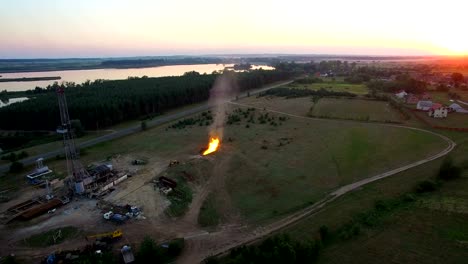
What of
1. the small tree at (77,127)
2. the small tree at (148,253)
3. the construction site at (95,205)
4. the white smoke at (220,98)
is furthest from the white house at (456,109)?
the small tree at (77,127)

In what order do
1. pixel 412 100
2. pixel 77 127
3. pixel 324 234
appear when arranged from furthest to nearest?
pixel 412 100 < pixel 77 127 < pixel 324 234

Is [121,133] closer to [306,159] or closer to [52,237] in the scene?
[306,159]

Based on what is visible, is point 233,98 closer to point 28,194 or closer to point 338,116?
point 338,116

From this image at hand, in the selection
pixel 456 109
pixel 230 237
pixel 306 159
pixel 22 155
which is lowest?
pixel 230 237

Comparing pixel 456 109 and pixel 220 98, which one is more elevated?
pixel 456 109

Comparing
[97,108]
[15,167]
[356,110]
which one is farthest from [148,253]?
[356,110]

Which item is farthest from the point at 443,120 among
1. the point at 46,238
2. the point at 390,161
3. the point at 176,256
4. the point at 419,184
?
the point at 46,238

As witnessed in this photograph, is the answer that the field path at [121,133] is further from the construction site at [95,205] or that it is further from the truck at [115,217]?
the truck at [115,217]
